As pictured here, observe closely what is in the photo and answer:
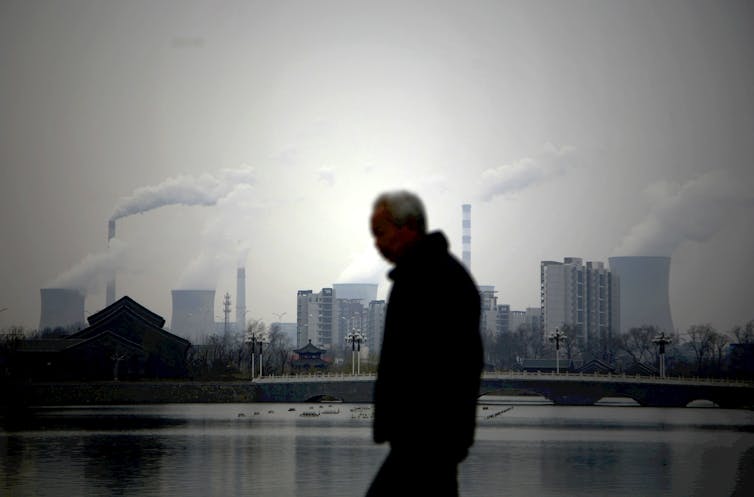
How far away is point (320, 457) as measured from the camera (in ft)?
145

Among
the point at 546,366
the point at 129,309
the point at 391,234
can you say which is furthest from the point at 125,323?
the point at 391,234

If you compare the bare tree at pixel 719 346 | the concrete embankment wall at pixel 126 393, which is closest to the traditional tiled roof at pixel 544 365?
the bare tree at pixel 719 346

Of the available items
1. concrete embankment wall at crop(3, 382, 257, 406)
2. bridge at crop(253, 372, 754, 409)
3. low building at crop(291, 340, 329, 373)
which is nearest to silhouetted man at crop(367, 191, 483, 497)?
concrete embankment wall at crop(3, 382, 257, 406)

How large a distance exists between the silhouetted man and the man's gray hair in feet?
0.18

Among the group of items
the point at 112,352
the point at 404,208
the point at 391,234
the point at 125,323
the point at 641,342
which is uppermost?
the point at 125,323

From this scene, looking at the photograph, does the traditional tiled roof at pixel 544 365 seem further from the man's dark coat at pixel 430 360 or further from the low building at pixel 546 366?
the man's dark coat at pixel 430 360

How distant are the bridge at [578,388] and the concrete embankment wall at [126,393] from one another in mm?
2855

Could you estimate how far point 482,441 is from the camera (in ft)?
179

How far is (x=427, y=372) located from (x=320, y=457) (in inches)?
1546

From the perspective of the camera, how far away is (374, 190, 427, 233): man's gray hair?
5.88m

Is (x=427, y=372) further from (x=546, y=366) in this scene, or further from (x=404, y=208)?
(x=546, y=366)

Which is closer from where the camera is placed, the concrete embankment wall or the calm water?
the calm water

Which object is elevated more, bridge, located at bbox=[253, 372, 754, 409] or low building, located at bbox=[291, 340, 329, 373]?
low building, located at bbox=[291, 340, 329, 373]

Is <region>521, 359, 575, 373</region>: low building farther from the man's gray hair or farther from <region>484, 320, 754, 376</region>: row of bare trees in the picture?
the man's gray hair
